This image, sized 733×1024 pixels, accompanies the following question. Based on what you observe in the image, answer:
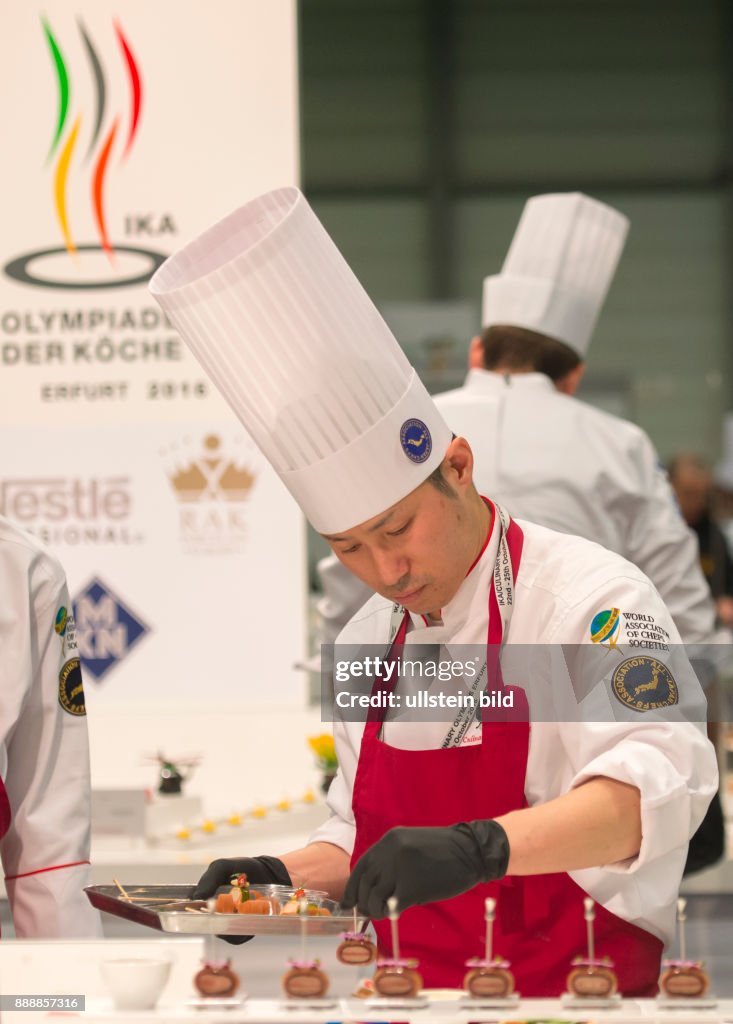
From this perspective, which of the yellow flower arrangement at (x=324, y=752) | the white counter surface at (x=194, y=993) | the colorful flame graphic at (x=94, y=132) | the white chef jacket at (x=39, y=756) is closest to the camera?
the white counter surface at (x=194, y=993)

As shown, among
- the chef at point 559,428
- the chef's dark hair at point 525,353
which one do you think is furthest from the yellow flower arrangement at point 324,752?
the chef's dark hair at point 525,353

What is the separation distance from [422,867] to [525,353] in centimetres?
196

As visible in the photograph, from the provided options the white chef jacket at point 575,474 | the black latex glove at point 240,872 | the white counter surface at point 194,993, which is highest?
the white chef jacket at point 575,474

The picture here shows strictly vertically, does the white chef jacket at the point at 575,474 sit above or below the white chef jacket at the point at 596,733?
above

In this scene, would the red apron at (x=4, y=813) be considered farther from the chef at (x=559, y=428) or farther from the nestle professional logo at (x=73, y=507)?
the nestle professional logo at (x=73, y=507)

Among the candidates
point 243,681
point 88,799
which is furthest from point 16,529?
point 243,681

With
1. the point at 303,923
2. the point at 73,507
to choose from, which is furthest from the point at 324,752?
Result: the point at 303,923

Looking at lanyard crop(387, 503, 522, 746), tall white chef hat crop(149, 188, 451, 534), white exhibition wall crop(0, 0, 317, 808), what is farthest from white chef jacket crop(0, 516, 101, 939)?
white exhibition wall crop(0, 0, 317, 808)

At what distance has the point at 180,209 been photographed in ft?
13.3

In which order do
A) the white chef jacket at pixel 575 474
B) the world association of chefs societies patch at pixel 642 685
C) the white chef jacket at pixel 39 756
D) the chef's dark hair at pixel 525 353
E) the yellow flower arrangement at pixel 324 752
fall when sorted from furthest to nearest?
the yellow flower arrangement at pixel 324 752
the chef's dark hair at pixel 525 353
the white chef jacket at pixel 575 474
the white chef jacket at pixel 39 756
the world association of chefs societies patch at pixel 642 685

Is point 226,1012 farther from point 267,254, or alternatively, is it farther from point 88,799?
point 267,254

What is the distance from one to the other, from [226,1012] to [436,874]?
0.69 feet

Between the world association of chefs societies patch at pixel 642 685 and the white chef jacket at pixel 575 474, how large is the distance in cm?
143

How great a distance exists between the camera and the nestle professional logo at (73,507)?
4.07 metres
